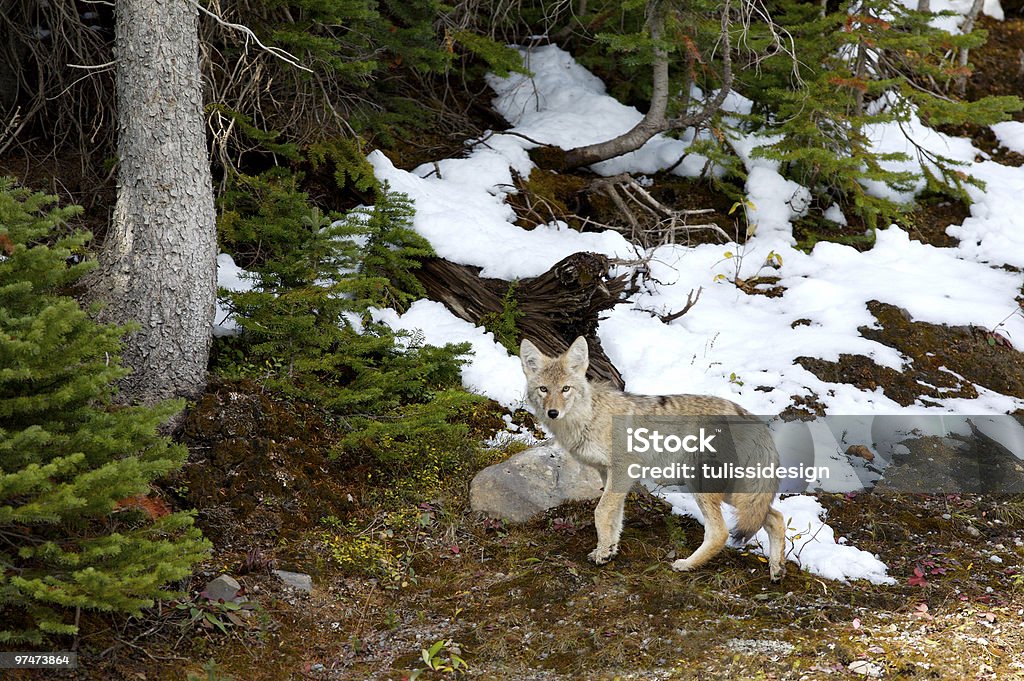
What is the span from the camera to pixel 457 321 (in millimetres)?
9961

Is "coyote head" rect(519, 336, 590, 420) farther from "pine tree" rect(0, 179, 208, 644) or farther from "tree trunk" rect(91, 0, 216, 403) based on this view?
"tree trunk" rect(91, 0, 216, 403)

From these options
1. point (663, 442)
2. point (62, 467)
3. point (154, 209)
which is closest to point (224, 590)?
point (62, 467)

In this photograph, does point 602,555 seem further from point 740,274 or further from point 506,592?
point 740,274

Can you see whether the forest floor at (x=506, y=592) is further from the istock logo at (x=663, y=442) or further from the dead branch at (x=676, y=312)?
the dead branch at (x=676, y=312)

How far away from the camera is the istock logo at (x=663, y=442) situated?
7199mm

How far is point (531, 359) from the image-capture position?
291 inches

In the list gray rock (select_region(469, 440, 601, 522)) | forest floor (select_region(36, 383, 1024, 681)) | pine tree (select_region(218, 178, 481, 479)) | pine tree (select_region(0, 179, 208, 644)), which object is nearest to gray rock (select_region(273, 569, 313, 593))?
forest floor (select_region(36, 383, 1024, 681))

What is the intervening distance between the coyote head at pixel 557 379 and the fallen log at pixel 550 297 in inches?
80.9

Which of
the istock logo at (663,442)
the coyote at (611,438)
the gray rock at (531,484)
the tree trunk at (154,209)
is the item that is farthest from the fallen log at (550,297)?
the tree trunk at (154,209)

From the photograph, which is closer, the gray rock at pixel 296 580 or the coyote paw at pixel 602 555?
the gray rock at pixel 296 580

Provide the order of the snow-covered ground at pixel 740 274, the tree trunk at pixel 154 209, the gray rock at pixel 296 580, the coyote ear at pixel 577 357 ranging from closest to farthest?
the gray rock at pixel 296 580 < the coyote ear at pixel 577 357 < the tree trunk at pixel 154 209 < the snow-covered ground at pixel 740 274

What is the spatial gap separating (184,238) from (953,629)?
6.89m

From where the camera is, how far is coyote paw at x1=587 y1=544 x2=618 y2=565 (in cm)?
689

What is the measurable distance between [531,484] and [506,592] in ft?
4.41
